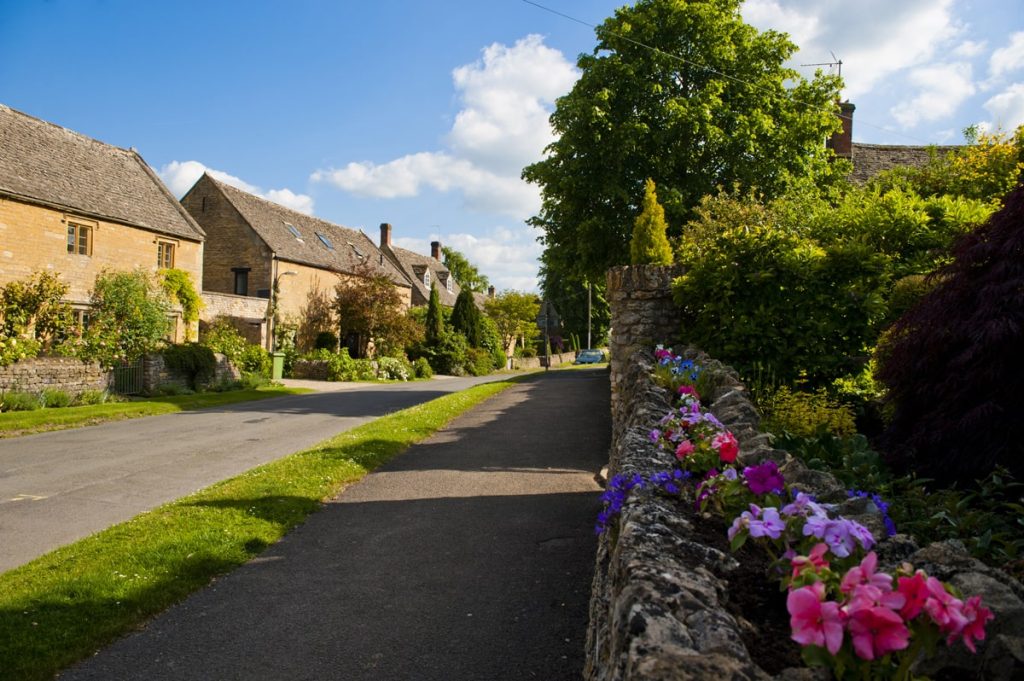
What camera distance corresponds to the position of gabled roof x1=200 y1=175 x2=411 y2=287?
3634 cm

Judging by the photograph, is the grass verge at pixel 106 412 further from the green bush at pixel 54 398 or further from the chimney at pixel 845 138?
the chimney at pixel 845 138

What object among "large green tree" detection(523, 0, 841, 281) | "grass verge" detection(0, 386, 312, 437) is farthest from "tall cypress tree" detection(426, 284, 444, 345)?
"large green tree" detection(523, 0, 841, 281)

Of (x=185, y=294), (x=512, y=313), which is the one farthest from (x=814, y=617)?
(x=512, y=313)

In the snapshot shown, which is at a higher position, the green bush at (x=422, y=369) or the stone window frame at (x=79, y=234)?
the stone window frame at (x=79, y=234)

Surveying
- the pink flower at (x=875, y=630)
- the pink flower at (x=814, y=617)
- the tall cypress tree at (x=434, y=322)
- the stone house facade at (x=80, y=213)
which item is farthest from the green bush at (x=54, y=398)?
the tall cypress tree at (x=434, y=322)

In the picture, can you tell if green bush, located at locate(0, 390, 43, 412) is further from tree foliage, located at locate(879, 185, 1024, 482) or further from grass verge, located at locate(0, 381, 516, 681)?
tree foliage, located at locate(879, 185, 1024, 482)

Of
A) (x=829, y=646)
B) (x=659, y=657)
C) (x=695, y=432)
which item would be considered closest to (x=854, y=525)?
(x=829, y=646)

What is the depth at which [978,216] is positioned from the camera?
9.30m

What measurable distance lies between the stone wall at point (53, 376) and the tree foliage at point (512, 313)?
1437 inches

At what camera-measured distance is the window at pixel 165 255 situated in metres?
28.1

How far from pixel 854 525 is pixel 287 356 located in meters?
35.2

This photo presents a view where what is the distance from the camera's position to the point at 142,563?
5.70 m

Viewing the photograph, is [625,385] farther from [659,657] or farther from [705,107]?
[705,107]

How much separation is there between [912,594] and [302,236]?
42554 mm
